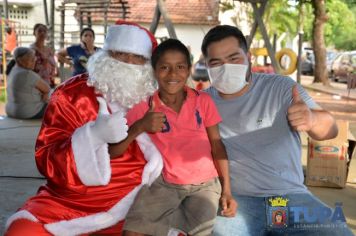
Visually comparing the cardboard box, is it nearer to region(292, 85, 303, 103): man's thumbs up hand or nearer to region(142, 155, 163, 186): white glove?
region(292, 85, 303, 103): man's thumbs up hand

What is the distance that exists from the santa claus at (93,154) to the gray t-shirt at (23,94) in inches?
242

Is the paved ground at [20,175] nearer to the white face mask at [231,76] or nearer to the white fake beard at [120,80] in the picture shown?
the white fake beard at [120,80]

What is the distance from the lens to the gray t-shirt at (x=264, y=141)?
254cm

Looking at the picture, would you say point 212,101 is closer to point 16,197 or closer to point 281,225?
point 281,225

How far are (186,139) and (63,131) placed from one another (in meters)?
0.64

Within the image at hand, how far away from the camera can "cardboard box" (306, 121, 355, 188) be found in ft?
16.1

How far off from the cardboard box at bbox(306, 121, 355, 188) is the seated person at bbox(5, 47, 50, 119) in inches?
204

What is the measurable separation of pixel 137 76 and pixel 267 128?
0.74m

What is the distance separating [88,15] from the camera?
1339 cm

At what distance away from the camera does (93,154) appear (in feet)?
→ 7.99

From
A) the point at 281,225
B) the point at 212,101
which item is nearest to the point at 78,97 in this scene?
the point at 212,101

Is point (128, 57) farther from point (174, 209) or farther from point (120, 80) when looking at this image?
point (174, 209)

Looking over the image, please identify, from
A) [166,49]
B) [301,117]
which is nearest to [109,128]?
[166,49]

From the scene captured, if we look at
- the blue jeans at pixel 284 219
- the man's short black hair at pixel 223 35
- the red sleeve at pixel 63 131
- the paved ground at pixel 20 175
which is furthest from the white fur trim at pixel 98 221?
the paved ground at pixel 20 175
